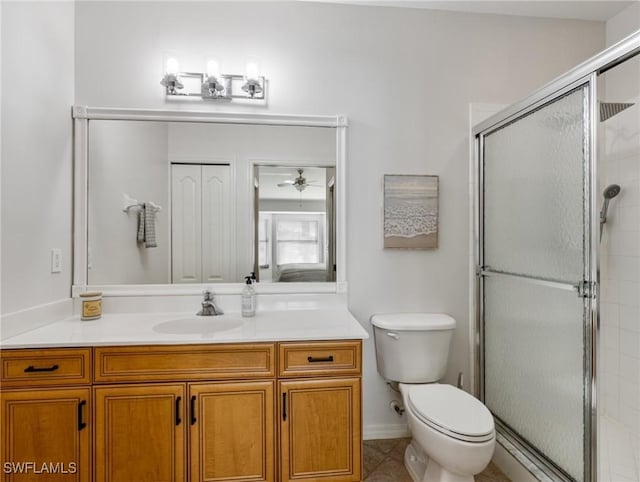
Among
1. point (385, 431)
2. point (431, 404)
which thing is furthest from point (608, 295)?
point (385, 431)

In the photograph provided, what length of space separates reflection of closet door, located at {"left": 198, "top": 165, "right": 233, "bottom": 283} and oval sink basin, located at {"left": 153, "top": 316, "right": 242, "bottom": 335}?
0.84 ft

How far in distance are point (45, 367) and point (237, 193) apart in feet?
3.89

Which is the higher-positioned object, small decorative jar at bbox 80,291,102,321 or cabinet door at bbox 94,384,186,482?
small decorative jar at bbox 80,291,102,321

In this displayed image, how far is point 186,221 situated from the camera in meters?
1.98

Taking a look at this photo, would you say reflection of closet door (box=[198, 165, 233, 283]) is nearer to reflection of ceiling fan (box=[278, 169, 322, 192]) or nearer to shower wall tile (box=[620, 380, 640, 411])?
reflection of ceiling fan (box=[278, 169, 322, 192])

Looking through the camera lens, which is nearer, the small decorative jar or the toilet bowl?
the toilet bowl

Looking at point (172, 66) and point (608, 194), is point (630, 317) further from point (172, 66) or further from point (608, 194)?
point (172, 66)

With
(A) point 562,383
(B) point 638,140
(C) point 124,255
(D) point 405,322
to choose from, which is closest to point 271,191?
(C) point 124,255

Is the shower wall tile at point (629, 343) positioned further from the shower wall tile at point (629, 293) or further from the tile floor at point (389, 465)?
the tile floor at point (389, 465)

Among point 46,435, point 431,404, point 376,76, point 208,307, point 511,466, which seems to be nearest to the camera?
point 46,435

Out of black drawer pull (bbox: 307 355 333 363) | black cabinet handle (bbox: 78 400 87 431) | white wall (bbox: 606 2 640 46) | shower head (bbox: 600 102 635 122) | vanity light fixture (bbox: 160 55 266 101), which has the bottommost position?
black cabinet handle (bbox: 78 400 87 431)

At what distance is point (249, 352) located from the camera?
4.86 ft

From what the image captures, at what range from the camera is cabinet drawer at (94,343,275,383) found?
142 cm

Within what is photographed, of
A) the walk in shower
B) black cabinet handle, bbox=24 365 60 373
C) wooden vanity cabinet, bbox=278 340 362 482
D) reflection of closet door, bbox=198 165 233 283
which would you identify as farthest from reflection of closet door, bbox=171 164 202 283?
the walk in shower
